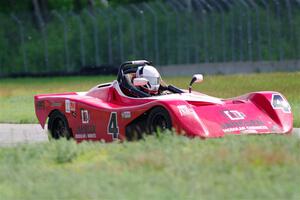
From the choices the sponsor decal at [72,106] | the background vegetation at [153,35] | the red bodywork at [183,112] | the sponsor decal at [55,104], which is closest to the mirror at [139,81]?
the red bodywork at [183,112]

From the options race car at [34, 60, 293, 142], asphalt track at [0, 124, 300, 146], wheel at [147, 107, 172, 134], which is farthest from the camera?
asphalt track at [0, 124, 300, 146]

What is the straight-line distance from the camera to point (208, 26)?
5134cm

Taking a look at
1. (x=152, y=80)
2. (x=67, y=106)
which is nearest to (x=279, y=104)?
(x=152, y=80)

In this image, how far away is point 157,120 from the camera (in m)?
14.8

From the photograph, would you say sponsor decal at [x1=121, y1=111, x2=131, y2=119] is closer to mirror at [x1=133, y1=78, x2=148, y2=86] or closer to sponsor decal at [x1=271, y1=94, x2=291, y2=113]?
mirror at [x1=133, y1=78, x2=148, y2=86]

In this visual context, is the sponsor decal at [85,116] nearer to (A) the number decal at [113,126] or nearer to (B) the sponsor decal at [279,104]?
(A) the number decal at [113,126]

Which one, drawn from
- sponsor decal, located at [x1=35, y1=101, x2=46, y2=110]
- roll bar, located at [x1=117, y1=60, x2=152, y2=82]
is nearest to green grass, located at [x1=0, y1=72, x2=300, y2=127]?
roll bar, located at [x1=117, y1=60, x2=152, y2=82]

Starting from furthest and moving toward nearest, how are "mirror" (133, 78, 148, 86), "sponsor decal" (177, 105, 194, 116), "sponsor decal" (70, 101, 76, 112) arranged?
"sponsor decal" (70, 101, 76, 112) < "mirror" (133, 78, 148, 86) < "sponsor decal" (177, 105, 194, 116)

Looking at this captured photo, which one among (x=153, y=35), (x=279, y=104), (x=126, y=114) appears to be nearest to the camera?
(x=126, y=114)

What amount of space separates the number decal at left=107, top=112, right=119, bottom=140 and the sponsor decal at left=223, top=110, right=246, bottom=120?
178 centimetres

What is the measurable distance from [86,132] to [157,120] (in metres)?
2.00

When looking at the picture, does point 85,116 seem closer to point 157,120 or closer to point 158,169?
point 157,120

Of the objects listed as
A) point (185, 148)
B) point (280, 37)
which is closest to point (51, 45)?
point (280, 37)

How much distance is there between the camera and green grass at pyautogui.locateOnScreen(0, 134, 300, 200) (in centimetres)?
888
